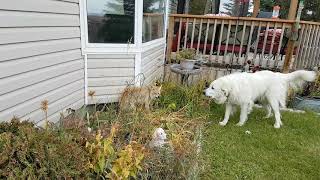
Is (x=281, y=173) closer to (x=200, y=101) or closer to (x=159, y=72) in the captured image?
(x=200, y=101)

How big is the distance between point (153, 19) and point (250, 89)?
7.30 feet

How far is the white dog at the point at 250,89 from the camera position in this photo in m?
4.56

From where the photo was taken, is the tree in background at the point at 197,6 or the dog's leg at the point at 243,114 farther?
the tree in background at the point at 197,6

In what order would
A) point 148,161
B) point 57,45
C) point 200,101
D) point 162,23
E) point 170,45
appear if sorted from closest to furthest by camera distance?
point 148,161
point 57,45
point 200,101
point 162,23
point 170,45

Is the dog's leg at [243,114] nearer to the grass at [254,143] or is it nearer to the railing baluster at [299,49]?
the grass at [254,143]

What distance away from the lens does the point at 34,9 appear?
120 inches

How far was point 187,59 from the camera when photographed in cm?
606

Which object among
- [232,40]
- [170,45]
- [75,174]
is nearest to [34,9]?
[75,174]

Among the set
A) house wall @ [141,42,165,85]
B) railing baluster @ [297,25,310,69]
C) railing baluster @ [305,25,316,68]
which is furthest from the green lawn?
railing baluster @ [305,25,316,68]

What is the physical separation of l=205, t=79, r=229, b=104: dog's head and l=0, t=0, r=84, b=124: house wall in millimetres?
1932

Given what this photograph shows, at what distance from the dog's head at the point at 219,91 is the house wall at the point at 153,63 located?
1.21m

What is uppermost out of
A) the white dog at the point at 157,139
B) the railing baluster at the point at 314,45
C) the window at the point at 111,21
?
the window at the point at 111,21

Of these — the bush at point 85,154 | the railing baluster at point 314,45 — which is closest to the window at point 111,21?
the bush at point 85,154

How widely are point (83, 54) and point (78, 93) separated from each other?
54 cm
